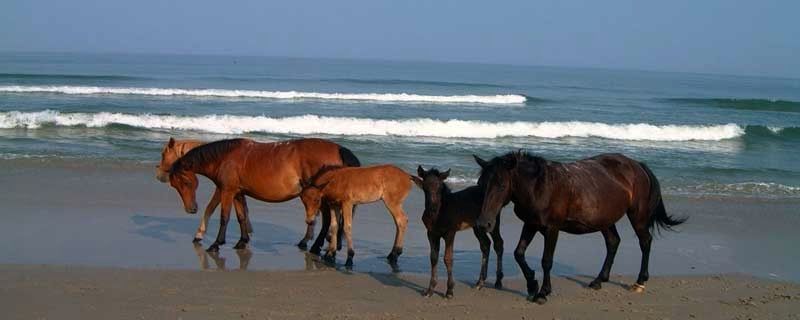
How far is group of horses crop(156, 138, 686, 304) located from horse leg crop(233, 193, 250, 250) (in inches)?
0.5

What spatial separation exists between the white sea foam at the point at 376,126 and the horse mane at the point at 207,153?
50.7 feet

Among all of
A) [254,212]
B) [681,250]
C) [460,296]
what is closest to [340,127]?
[254,212]

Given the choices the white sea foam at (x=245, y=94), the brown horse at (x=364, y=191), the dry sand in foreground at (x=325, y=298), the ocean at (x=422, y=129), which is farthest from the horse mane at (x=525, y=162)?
the white sea foam at (x=245, y=94)

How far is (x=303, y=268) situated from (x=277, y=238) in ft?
5.47

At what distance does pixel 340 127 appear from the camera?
2628cm

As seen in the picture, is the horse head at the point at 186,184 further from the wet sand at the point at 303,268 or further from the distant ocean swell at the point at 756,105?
the distant ocean swell at the point at 756,105

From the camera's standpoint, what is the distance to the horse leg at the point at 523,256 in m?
7.11

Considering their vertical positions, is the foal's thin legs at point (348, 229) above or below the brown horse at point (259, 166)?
below

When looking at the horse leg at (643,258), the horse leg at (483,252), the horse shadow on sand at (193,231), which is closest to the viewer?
the horse leg at (483,252)

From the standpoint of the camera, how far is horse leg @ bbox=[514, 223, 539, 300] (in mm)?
7113

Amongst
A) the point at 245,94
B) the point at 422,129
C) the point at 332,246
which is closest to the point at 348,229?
the point at 332,246

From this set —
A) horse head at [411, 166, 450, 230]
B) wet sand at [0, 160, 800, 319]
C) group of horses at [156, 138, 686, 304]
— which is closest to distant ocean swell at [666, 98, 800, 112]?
wet sand at [0, 160, 800, 319]

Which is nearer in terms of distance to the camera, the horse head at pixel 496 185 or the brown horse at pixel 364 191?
the horse head at pixel 496 185

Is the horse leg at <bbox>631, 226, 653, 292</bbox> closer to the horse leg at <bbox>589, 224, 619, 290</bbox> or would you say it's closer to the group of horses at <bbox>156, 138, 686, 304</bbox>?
the group of horses at <bbox>156, 138, 686, 304</bbox>
